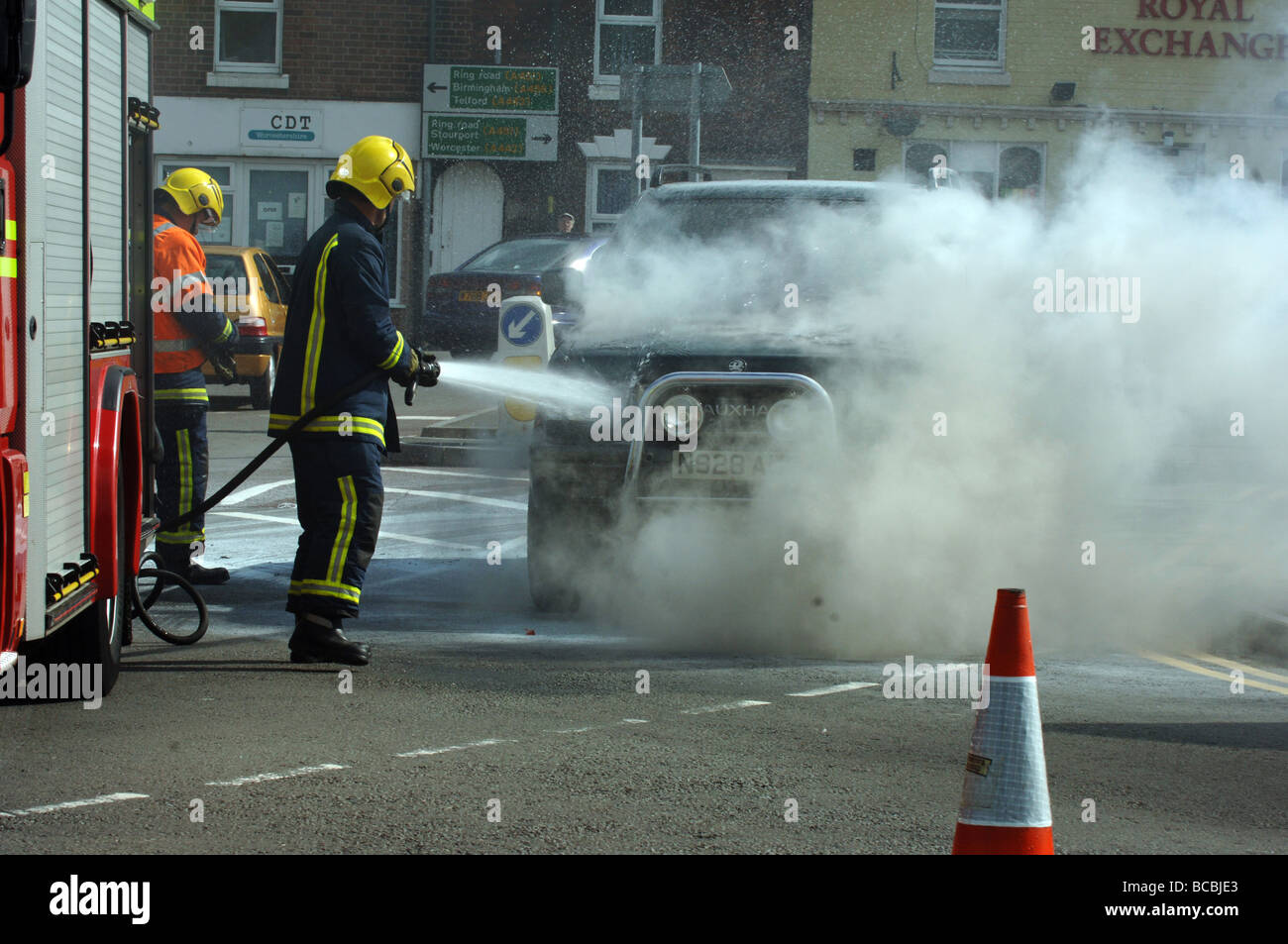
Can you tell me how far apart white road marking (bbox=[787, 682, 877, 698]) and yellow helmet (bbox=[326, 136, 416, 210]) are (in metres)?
2.42

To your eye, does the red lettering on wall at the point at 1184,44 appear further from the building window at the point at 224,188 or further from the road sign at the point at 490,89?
the building window at the point at 224,188

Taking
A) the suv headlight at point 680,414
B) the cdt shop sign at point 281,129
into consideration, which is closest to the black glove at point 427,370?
the suv headlight at point 680,414

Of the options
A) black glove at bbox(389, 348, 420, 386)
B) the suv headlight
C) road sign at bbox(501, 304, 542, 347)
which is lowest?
the suv headlight

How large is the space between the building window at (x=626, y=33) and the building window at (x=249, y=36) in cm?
505

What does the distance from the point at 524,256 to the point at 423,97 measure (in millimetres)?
6685

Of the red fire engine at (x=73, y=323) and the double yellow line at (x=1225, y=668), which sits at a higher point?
the red fire engine at (x=73, y=323)

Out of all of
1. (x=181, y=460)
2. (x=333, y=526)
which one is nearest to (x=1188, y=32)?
(x=181, y=460)

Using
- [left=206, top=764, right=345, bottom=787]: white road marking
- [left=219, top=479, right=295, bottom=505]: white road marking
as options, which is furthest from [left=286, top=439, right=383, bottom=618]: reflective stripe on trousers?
[left=219, top=479, right=295, bottom=505]: white road marking

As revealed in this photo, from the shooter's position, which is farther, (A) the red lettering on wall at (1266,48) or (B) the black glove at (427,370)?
(A) the red lettering on wall at (1266,48)

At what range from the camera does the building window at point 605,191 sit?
83.4 feet

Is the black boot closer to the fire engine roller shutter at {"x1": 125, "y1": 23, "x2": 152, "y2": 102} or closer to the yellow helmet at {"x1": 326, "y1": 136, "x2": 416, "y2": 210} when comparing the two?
the yellow helmet at {"x1": 326, "y1": 136, "x2": 416, "y2": 210}

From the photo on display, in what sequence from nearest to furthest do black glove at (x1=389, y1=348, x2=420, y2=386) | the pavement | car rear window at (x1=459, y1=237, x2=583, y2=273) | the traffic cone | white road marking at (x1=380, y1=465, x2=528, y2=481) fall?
the traffic cone < the pavement < black glove at (x1=389, y1=348, x2=420, y2=386) < white road marking at (x1=380, y1=465, x2=528, y2=481) < car rear window at (x1=459, y1=237, x2=583, y2=273)

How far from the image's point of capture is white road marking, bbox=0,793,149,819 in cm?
420
